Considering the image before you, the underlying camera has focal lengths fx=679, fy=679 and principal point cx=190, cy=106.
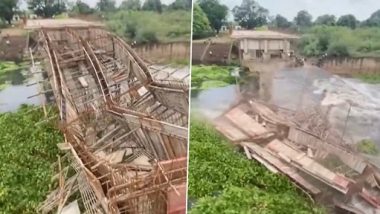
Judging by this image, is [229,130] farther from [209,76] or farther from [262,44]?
[262,44]

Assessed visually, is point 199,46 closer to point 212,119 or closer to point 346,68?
point 212,119

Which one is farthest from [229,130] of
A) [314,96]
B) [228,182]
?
[314,96]

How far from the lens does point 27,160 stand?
2.54m

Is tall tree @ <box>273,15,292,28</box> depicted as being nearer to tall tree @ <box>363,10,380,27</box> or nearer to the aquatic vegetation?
tall tree @ <box>363,10,380,27</box>

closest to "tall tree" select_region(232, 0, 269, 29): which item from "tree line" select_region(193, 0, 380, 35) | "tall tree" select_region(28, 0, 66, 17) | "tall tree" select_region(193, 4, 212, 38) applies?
"tree line" select_region(193, 0, 380, 35)

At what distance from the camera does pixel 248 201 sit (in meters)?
2.46

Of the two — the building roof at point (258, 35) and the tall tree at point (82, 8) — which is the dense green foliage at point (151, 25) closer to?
the tall tree at point (82, 8)

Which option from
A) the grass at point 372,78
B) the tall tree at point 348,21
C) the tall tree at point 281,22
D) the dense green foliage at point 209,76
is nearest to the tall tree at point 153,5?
the dense green foliage at point 209,76

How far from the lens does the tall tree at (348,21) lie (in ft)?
7.47

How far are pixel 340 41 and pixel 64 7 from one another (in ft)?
3.24

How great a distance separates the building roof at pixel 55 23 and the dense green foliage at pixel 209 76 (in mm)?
392

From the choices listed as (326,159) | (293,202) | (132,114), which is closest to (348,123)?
(326,159)

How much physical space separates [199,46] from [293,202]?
65 centimetres

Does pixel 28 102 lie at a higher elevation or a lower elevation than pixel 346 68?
lower
